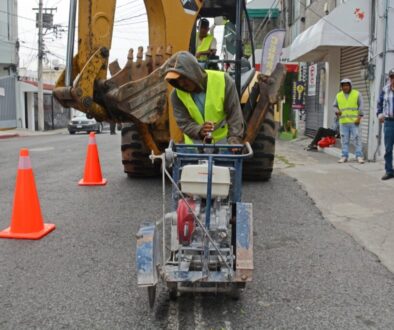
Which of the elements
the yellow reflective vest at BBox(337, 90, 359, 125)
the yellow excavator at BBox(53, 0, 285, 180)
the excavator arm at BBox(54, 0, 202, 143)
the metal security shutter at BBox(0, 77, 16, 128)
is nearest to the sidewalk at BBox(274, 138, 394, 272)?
the yellow reflective vest at BBox(337, 90, 359, 125)

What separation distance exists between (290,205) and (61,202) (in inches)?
129

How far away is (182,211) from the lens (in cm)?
373

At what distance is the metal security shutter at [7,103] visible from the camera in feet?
111

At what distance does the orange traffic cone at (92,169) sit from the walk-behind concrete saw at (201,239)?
16.7ft

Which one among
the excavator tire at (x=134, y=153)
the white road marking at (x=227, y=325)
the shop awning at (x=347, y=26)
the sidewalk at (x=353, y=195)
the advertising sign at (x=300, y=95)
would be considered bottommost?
the white road marking at (x=227, y=325)

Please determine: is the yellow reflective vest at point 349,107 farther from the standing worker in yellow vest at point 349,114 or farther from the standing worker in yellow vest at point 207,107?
the standing worker in yellow vest at point 207,107

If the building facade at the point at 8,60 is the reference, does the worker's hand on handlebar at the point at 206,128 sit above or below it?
below

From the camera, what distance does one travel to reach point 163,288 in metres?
4.12

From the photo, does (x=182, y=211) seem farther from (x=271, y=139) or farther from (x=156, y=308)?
(x=271, y=139)

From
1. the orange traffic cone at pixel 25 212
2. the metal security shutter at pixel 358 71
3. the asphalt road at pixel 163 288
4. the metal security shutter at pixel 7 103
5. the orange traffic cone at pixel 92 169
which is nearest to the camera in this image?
the asphalt road at pixel 163 288

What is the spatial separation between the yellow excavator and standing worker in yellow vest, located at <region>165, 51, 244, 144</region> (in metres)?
2.03


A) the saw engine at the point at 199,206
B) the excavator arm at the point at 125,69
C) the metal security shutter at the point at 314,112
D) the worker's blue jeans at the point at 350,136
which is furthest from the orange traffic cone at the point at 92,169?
the metal security shutter at the point at 314,112

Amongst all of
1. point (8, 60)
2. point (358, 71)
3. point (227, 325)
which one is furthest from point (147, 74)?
point (8, 60)

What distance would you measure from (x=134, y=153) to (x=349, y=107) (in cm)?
508
